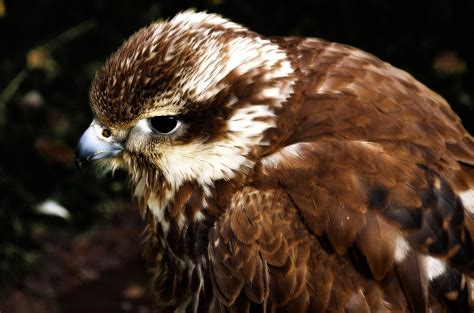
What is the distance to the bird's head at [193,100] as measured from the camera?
Answer: 2.71 m

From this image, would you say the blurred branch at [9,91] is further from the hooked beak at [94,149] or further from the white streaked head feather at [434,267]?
the white streaked head feather at [434,267]

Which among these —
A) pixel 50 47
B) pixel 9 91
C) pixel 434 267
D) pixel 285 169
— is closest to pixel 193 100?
pixel 285 169

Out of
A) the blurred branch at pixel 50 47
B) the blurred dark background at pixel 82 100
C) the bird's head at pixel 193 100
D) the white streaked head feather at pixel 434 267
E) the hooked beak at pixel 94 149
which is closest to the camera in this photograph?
the white streaked head feather at pixel 434 267

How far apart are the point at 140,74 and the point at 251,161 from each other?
18.0 inches

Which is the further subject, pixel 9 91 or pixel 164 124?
pixel 9 91

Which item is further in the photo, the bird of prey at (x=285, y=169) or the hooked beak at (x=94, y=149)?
the hooked beak at (x=94, y=149)

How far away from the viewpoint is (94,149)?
9.56 ft

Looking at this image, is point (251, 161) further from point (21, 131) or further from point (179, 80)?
point (21, 131)

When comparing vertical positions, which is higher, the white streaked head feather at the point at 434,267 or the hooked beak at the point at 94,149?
A: the hooked beak at the point at 94,149

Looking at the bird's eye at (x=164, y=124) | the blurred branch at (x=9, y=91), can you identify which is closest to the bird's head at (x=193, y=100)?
the bird's eye at (x=164, y=124)

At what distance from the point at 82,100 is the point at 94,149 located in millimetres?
2636

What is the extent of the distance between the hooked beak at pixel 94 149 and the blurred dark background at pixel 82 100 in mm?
1878

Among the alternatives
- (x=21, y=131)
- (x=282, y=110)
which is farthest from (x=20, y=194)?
(x=282, y=110)

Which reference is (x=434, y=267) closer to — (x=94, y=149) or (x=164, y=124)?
(x=164, y=124)
